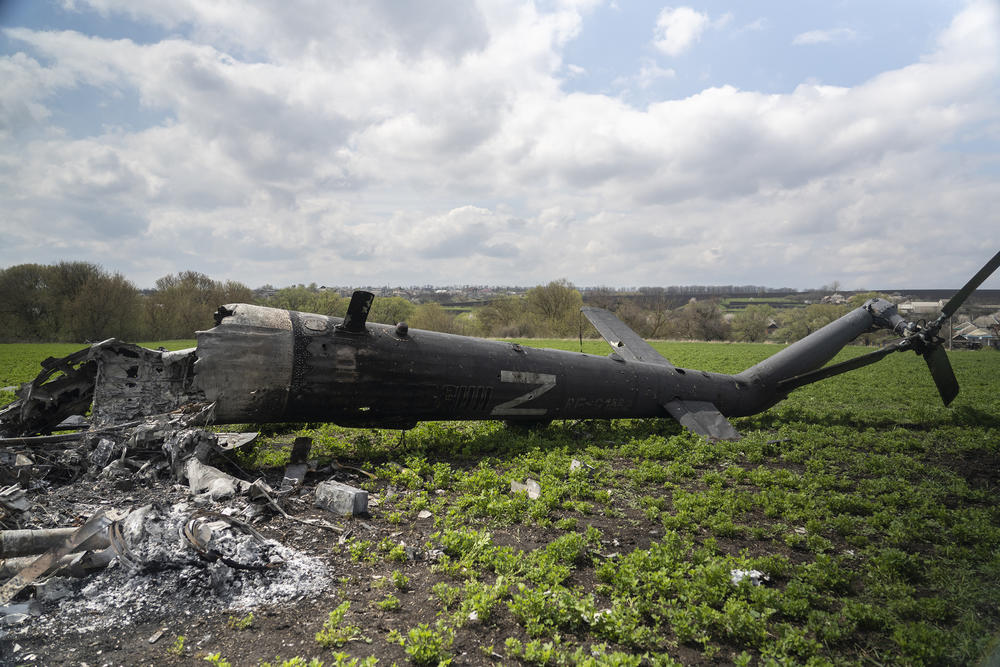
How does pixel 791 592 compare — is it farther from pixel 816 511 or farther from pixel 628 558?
pixel 816 511

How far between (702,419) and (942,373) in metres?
6.57

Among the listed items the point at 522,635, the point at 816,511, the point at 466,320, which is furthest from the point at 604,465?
the point at 466,320

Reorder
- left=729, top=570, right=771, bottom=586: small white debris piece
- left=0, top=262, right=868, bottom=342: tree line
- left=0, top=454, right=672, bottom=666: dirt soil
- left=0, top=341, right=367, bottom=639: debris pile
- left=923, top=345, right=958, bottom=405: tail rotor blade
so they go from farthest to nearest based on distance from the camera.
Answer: left=0, top=262, right=868, bottom=342: tree line, left=923, top=345, right=958, bottom=405: tail rotor blade, left=729, top=570, right=771, bottom=586: small white debris piece, left=0, top=341, right=367, bottom=639: debris pile, left=0, top=454, right=672, bottom=666: dirt soil

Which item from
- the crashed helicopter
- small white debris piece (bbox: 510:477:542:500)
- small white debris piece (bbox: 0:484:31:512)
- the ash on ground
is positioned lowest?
small white debris piece (bbox: 510:477:542:500)

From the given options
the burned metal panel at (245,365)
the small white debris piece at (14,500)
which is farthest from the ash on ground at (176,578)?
the burned metal panel at (245,365)

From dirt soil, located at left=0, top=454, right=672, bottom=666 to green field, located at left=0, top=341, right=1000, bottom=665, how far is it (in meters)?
0.07

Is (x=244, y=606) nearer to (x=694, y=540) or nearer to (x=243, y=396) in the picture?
(x=243, y=396)

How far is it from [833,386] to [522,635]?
19.0 m

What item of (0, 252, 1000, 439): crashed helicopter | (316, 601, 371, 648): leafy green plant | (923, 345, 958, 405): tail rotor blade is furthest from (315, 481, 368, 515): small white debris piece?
(923, 345, 958, 405): tail rotor blade

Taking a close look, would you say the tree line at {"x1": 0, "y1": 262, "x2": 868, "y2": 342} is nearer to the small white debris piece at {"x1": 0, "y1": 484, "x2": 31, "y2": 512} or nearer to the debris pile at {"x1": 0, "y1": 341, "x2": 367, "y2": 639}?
the debris pile at {"x1": 0, "y1": 341, "x2": 367, "y2": 639}

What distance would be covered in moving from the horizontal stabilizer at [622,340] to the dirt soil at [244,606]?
6.92 meters

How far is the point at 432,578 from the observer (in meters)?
4.48

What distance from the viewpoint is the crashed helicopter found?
22.5ft

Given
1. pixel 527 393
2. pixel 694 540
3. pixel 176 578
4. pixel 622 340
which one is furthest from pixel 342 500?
pixel 622 340
